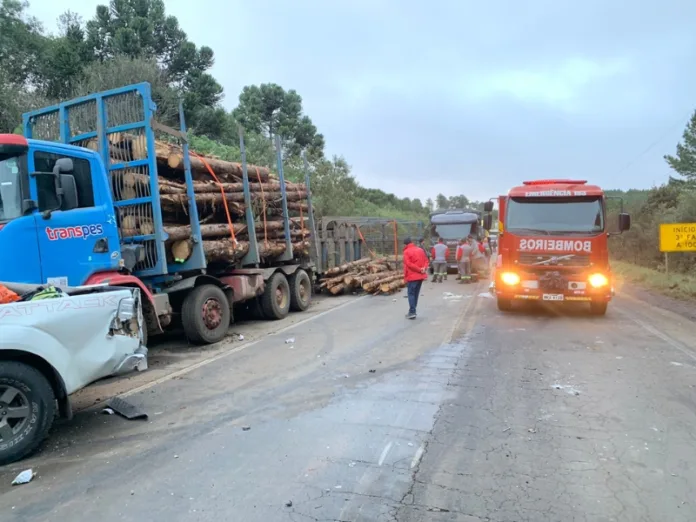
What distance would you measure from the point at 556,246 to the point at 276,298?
561 centimetres

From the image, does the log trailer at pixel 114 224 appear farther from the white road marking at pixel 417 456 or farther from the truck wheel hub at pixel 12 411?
the white road marking at pixel 417 456

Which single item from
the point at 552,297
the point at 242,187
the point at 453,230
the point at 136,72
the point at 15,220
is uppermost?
the point at 136,72

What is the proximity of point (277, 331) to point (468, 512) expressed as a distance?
6.53m

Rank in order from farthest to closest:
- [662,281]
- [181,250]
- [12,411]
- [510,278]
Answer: [662,281] < [510,278] < [181,250] < [12,411]

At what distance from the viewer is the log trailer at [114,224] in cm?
530

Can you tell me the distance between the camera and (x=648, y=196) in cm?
2494

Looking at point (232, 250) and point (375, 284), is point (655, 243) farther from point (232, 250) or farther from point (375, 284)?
point (232, 250)

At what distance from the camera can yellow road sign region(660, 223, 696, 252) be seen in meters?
13.6

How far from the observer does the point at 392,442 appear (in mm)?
4137

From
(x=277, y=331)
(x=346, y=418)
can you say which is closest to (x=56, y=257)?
(x=346, y=418)

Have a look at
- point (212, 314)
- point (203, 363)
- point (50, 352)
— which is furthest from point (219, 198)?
point (50, 352)

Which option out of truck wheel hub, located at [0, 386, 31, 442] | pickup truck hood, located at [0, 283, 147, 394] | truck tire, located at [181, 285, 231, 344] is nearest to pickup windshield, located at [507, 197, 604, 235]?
truck tire, located at [181, 285, 231, 344]

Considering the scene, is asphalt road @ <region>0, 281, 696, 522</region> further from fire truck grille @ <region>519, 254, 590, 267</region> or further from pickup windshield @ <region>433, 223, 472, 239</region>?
pickup windshield @ <region>433, 223, 472, 239</region>

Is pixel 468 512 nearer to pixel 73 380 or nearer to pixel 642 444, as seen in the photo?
pixel 642 444
